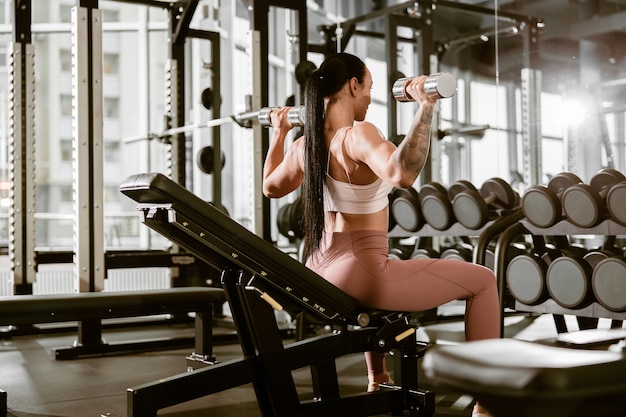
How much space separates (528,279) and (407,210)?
973 mm

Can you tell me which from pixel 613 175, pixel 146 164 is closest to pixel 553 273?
pixel 613 175

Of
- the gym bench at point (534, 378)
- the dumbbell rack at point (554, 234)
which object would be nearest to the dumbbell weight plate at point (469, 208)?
the dumbbell rack at point (554, 234)

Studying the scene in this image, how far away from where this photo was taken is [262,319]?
2.23 metres

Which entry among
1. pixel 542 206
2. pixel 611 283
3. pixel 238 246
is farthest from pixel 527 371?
pixel 542 206

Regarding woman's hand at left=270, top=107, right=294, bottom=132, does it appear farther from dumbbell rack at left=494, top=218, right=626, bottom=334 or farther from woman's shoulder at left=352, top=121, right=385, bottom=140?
dumbbell rack at left=494, top=218, right=626, bottom=334

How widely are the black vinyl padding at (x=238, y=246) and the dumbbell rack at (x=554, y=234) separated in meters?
1.33

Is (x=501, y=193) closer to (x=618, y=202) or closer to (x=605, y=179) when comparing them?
(x=605, y=179)

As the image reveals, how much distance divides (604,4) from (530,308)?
8.57 feet

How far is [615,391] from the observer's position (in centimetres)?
87

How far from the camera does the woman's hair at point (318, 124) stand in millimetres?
2326

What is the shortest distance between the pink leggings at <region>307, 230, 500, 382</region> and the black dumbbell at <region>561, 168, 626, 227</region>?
1.08m

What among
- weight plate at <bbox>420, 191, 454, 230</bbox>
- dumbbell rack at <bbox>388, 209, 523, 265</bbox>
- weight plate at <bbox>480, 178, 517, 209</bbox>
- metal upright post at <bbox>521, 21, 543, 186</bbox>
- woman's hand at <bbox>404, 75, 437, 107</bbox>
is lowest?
dumbbell rack at <bbox>388, 209, 523, 265</bbox>

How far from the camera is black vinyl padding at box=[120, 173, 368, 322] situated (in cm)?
208

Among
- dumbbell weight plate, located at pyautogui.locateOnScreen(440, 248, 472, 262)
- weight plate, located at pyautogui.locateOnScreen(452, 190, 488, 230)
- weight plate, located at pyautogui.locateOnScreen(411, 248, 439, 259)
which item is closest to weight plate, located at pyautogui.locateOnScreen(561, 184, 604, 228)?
weight plate, located at pyautogui.locateOnScreen(452, 190, 488, 230)
